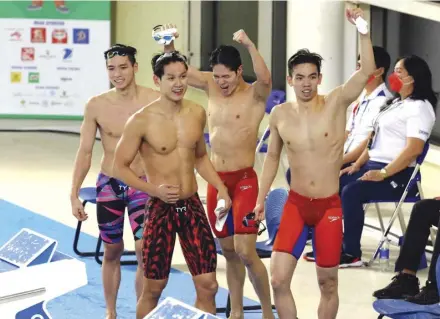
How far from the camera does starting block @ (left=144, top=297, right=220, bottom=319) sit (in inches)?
169

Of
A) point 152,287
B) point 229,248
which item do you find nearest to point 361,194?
point 229,248

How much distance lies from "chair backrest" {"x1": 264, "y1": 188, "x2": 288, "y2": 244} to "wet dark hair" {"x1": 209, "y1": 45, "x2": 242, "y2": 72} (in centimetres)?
135

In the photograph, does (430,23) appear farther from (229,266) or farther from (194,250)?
(194,250)

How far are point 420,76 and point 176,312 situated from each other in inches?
173

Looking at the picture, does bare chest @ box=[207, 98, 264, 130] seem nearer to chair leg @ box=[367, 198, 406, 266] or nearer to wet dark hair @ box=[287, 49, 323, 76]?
wet dark hair @ box=[287, 49, 323, 76]

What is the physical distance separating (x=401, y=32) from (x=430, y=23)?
1.33 feet

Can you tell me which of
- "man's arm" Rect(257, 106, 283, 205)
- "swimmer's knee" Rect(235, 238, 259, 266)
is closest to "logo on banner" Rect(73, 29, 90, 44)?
"swimmer's knee" Rect(235, 238, 259, 266)

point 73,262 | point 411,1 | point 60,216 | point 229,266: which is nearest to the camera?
point 73,262

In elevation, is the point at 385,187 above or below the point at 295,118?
below

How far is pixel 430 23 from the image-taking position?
12297 mm

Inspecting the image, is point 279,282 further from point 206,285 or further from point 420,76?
point 420,76

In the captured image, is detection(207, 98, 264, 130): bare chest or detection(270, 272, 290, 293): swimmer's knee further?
detection(207, 98, 264, 130): bare chest

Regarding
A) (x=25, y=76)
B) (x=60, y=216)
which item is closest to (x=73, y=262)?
(x=60, y=216)

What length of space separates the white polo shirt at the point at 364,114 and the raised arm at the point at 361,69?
242 centimetres
